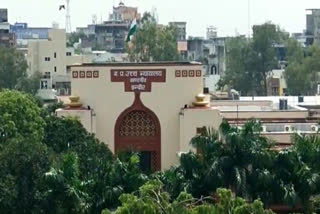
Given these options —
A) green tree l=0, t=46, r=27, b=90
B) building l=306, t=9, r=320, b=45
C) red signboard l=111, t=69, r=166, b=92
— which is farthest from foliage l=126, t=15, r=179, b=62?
red signboard l=111, t=69, r=166, b=92

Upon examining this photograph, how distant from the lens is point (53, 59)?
93.5m

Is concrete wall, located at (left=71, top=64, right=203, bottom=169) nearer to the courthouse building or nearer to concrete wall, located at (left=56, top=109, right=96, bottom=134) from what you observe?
the courthouse building

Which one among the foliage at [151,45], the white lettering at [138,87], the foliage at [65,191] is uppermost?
the foliage at [151,45]

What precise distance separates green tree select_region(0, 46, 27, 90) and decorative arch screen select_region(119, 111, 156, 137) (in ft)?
160

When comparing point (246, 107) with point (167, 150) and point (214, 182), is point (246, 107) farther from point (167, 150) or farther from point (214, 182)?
point (214, 182)

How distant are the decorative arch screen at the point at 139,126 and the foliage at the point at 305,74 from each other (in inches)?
2127

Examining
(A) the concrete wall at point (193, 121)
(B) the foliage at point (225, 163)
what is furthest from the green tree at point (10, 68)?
(B) the foliage at point (225, 163)

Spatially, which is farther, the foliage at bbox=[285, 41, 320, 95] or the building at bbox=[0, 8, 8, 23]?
the building at bbox=[0, 8, 8, 23]

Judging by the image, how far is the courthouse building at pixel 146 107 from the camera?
42.1m

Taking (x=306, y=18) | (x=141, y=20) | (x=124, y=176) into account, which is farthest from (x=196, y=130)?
(x=306, y=18)

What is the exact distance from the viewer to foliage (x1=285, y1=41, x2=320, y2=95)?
96938mm

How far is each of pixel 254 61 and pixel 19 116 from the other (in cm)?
6553

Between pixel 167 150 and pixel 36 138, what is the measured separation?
6.20 metres

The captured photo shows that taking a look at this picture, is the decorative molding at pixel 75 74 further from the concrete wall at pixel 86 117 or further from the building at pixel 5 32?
the building at pixel 5 32
